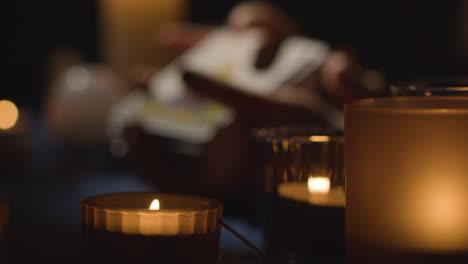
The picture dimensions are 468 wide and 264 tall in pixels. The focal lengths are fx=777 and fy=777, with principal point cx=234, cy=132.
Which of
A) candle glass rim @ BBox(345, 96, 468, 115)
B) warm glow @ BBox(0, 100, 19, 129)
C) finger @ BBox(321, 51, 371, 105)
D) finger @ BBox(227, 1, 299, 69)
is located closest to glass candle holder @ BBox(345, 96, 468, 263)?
candle glass rim @ BBox(345, 96, 468, 115)

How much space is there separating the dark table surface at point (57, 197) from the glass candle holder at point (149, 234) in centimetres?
21

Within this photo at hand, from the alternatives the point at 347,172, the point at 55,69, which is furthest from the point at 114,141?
the point at 55,69

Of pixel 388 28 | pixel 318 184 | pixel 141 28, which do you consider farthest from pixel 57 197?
pixel 388 28

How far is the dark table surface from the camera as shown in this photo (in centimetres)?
96

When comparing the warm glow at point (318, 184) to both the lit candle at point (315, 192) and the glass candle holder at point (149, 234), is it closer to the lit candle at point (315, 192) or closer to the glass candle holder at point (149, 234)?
the lit candle at point (315, 192)

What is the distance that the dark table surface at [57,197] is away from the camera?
0.96 m

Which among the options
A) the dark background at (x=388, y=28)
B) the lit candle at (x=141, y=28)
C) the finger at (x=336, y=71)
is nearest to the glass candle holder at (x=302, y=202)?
the finger at (x=336, y=71)

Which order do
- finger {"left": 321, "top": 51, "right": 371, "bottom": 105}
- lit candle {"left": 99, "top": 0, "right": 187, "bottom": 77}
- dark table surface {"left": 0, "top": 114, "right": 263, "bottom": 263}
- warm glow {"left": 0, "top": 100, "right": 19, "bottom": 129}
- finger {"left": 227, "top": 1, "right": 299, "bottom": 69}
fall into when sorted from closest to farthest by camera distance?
1. dark table surface {"left": 0, "top": 114, "right": 263, "bottom": 263}
2. finger {"left": 321, "top": 51, "right": 371, "bottom": 105}
3. finger {"left": 227, "top": 1, "right": 299, "bottom": 69}
4. warm glow {"left": 0, "top": 100, "right": 19, "bottom": 129}
5. lit candle {"left": 99, "top": 0, "right": 187, "bottom": 77}

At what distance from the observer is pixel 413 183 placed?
48 cm

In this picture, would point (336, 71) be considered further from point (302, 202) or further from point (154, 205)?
point (154, 205)

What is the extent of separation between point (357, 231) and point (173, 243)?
0.12 metres

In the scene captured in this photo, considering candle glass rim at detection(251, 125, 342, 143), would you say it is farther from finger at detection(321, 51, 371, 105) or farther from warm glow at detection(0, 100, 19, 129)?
warm glow at detection(0, 100, 19, 129)

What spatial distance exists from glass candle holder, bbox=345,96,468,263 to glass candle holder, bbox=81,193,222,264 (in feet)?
0.33

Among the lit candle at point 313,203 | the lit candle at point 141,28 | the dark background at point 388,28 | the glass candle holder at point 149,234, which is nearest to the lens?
the glass candle holder at point 149,234
